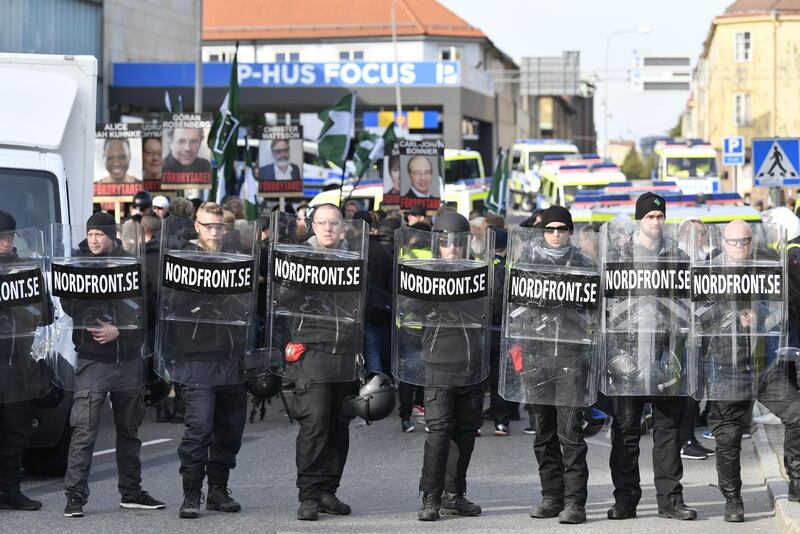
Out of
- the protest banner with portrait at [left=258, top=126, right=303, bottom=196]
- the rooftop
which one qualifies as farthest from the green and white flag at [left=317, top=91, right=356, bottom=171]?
the rooftop

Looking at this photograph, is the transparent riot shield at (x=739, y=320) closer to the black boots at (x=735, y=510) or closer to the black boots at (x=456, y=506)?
the black boots at (x=735, y=510)

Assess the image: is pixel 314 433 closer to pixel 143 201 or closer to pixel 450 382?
pixel 450 382

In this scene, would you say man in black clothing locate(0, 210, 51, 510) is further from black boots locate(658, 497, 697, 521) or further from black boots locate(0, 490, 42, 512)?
black boots locate(658, 497, 697, 521)

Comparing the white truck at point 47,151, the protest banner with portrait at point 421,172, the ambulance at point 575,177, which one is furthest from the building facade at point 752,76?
the white truck at point 47,151

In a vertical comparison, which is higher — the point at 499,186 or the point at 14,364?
the point at 499,186

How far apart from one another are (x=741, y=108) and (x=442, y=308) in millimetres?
80351

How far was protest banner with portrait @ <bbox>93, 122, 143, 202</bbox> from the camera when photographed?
20969 mm

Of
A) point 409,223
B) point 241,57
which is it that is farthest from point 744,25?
point 409,223

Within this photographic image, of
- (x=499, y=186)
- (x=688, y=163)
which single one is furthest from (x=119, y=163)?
(x=688, y=163)

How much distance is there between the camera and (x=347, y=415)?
349 inches

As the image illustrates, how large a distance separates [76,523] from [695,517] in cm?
372

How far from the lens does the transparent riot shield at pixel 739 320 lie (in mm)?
8516

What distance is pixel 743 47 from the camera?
8619 centimetres

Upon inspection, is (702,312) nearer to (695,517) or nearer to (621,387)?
(621,387)
